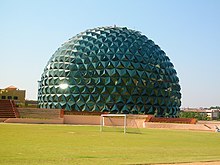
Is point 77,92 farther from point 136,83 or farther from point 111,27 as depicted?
point 111,27

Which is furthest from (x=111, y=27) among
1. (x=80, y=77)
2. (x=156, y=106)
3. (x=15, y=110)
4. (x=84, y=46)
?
(x=15, y=110)

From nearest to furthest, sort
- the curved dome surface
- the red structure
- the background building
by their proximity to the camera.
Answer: the red structure
the curved dome surface
the background building

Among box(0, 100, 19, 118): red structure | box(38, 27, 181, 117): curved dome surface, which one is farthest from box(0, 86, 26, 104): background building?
box(0, 100, 19, 118): red structure

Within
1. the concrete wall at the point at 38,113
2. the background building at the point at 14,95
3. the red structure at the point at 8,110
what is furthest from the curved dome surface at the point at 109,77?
the background building at the point at 14,95

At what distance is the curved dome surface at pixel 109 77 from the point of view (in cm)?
5516

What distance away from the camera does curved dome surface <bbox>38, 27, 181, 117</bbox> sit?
181 ft

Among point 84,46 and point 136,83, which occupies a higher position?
point 84,46

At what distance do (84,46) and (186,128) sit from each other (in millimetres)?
21552

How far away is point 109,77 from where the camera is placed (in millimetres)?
55594

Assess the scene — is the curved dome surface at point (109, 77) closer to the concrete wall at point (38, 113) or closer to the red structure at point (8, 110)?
the concrete wall at point (38, 113)

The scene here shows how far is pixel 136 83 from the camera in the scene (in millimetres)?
56062

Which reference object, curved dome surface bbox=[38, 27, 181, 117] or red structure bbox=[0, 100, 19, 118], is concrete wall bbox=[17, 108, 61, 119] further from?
curved dome surface bbox=[38, 27, 181, 117]

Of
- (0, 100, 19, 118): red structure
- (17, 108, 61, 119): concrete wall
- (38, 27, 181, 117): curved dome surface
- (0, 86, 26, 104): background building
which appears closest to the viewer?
(0, 100, 19, 118): red structure

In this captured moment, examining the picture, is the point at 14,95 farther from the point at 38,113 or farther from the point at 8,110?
the point at 8,110
